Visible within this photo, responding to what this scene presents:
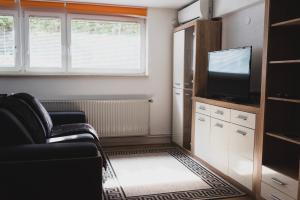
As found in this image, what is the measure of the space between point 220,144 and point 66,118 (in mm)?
1947

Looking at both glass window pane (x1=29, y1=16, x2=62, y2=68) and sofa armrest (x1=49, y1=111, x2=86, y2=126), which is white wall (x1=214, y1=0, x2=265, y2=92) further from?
glass window pane (x1=29, y1=16, x2=62, y2=68)

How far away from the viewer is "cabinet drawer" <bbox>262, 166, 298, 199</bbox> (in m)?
2.25

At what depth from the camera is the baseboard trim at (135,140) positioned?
4664 mm

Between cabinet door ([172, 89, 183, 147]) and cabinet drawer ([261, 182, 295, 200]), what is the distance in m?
1.93

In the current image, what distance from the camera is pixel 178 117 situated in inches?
179

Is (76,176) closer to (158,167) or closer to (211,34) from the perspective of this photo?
(158,167)

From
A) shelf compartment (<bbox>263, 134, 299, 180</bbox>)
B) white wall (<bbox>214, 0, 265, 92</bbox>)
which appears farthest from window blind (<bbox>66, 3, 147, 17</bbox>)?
shelf compartment (<bbox>263, 134, 299, 180</bbox>)

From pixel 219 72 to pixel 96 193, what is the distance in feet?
6.67

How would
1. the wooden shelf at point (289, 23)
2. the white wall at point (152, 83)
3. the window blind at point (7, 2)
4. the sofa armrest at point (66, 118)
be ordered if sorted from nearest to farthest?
1. the wooden shelf at point (289, 23)
2. the sofa armrest at point (66, 118)
3. the window blind at point (7, 2)
4. the white wall at point (152, 83)

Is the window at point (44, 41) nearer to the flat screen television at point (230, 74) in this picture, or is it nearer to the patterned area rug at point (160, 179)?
the patterned area rug at point (160, 179)

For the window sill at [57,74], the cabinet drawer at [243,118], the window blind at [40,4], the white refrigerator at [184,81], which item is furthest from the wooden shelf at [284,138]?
the window blind at [40,4]

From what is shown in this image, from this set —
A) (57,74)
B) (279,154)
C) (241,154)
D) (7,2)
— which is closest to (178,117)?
(241,154)

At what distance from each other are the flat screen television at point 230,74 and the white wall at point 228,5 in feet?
1.65

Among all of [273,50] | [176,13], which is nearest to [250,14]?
[273,50]
